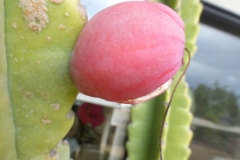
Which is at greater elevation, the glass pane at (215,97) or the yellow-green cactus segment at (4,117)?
the yellow-green cactus segment at (4,117)

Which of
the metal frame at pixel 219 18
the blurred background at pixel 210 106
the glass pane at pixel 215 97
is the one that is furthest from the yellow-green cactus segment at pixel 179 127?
the glass pane at pixel 215 97

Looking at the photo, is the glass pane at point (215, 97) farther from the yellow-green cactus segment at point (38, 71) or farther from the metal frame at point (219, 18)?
the yellow-green cactus segment at point (38, 71)

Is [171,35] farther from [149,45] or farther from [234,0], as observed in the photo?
[234,0]

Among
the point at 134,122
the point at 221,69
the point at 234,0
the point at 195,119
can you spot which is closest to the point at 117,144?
the point at 195,119

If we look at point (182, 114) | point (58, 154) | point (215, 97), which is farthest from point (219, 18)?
point (58, 154)

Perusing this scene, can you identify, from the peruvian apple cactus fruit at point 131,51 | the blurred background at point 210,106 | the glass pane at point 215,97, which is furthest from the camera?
the glass pane at point 215,97

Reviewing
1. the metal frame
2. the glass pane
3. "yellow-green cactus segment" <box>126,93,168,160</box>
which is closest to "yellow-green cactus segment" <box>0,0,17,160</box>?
"yellow-green cactus segment" <box>126,93,168,160</box>

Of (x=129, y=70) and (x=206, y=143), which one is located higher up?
(x=129, y=70)
